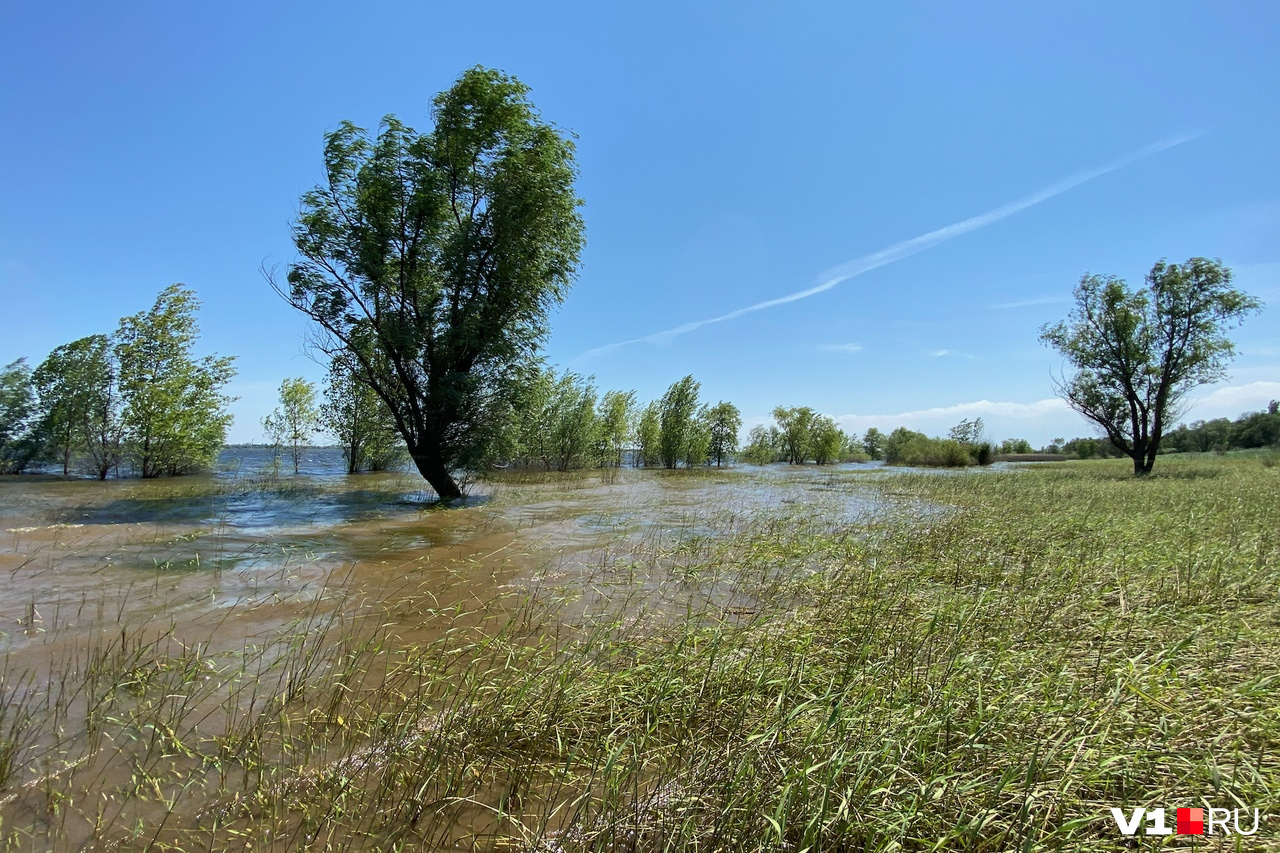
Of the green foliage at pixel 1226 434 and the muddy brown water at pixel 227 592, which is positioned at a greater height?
the green foliage at pixel 1226 434

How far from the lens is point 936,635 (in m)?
4.29

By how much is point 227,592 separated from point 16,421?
32.9 m

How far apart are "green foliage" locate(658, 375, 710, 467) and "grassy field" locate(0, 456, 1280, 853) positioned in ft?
128

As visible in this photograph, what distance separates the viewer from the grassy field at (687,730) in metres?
2.12

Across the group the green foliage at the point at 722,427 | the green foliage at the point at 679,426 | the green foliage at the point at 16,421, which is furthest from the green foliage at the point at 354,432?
the green foliage at the point at 722,427

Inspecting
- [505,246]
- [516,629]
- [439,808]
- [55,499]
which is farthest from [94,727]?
[55,499]

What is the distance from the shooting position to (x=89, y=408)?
2319 cm

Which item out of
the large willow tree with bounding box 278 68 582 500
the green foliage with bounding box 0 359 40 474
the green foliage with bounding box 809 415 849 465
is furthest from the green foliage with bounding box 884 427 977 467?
the green foliage with bounding box 0 359 40 474

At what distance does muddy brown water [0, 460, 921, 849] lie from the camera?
260 cm

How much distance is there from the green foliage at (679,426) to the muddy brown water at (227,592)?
30634 millimetres

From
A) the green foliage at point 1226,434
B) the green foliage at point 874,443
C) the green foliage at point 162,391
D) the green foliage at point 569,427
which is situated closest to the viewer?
the green foliage at point 162,391

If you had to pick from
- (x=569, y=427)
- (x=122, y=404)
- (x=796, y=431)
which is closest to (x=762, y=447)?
(x=796, y=431)

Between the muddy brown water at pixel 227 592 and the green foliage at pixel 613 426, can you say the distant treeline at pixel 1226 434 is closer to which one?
Result: the green foliage at pixel 613 426

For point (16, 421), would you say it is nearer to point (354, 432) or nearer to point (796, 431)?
point (354, 432)
